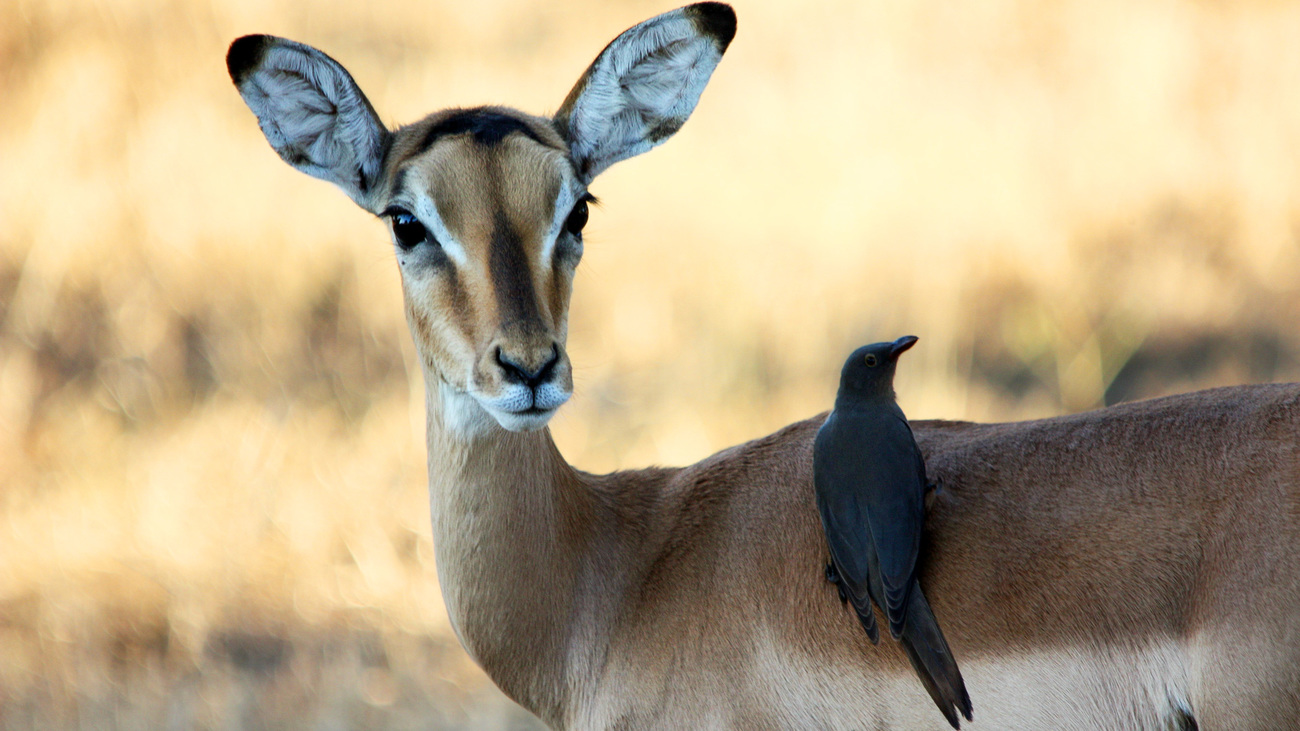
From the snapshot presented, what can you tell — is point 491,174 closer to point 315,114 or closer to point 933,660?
point 315,114

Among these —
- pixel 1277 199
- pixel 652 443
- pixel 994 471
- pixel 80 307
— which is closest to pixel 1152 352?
pixel 1277 199

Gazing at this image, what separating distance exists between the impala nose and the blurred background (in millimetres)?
2462

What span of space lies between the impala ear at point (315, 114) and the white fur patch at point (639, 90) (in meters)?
0.57

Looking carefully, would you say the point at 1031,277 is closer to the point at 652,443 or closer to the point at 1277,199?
the point at 1277,199

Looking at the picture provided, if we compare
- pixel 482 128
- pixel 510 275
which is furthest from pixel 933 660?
pixel 482 128

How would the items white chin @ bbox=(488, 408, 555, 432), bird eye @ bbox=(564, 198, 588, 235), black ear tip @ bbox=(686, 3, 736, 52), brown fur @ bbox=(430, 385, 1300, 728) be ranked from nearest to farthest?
brown fur @ bbox=(430, 385, 1300, 728)
white chin @ bbox=(488, 408, 555, 432)
bird eye @ bbox=(564, 198, 588, 235)
black ear tip @ bbox=(686, 3, 736, 52)

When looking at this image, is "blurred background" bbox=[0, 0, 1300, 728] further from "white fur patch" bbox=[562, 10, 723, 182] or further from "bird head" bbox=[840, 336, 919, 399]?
"bird head" bbox=[840, 336, 919, 399]

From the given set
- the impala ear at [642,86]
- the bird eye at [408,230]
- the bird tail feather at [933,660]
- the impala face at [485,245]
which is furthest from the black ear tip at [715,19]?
the bird tail feather at [933,660]

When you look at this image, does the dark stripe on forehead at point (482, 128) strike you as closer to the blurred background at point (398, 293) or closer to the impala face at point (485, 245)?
the impala face at point (485, 245)

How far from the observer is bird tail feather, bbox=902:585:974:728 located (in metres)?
2.54

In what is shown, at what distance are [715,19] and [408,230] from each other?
1.04 metres

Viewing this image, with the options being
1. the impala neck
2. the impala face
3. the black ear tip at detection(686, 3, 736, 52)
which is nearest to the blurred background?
the impala neck

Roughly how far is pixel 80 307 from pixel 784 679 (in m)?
5.33

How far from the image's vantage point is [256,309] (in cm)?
693
